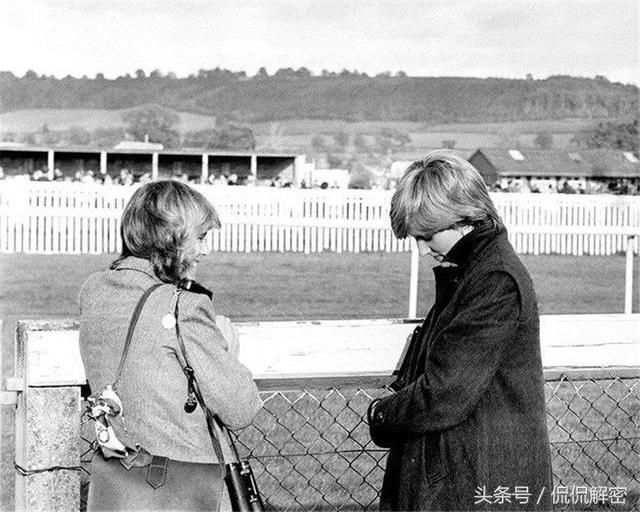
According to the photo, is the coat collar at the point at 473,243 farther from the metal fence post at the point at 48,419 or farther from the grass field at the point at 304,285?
the grass field at the point at 304,285

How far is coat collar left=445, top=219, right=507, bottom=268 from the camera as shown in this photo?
2570mm

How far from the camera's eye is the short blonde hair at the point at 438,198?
256 centimetres

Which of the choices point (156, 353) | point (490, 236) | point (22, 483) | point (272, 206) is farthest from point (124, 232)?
point (272, 206)

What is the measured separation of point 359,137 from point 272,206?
176 meters

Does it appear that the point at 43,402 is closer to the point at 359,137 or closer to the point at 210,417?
the point at 210,417

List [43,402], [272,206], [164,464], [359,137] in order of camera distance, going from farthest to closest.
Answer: [359,137] < [272,206] < [43,402] < [164,464]

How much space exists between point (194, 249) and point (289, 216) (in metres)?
14.4

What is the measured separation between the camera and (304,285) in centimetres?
1577

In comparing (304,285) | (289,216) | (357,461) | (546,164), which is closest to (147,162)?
(546,164)

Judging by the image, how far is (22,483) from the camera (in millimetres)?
2707

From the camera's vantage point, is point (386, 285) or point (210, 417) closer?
point (210, 417)

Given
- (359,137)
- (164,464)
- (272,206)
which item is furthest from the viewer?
(359,137)

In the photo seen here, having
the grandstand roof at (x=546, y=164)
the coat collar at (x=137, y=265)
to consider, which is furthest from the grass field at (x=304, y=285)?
the grandstand roof at (x=546, y=164)

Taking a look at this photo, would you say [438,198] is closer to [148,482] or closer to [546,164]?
[148,482]
